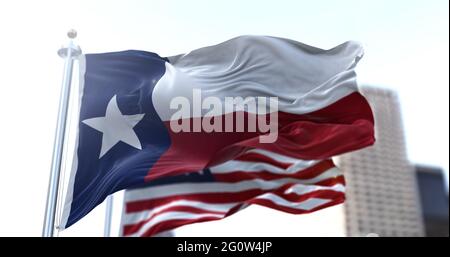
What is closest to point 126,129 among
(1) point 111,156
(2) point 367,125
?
(1) point 111,156

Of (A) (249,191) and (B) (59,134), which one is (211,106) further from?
(B) (59,134)

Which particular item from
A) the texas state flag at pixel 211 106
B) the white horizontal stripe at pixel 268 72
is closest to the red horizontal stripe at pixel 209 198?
the texas state flag at pixel 211 106

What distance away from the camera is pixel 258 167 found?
10.6 metres

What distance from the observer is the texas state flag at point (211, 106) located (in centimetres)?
859

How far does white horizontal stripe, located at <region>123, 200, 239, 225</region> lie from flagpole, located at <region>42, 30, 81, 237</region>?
2984mm

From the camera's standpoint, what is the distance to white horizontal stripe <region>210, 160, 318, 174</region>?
10.6m

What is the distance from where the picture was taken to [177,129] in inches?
355

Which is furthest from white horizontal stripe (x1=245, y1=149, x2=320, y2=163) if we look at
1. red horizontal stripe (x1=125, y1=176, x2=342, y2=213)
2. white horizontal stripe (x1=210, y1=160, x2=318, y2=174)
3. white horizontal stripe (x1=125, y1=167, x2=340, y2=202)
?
red horizontal stripe (x1=125, y1=176, x2=342, y2=213)

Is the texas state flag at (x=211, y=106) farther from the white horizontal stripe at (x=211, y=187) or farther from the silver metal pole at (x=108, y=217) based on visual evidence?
the silver metal pole at (x=108, y=217)

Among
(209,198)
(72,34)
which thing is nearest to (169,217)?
(209,198)

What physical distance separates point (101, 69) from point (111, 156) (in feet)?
4.86

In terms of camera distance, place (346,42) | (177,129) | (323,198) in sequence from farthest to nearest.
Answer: (323,198) < (346,42) < (177,129)

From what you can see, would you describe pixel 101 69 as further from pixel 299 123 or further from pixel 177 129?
pixel 299 123

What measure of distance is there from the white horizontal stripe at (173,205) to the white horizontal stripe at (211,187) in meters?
0.23
